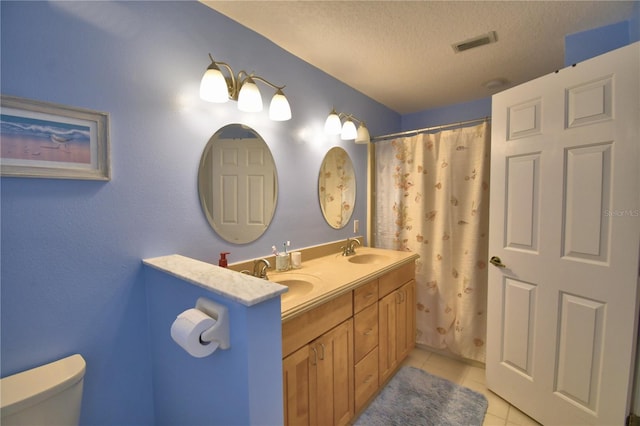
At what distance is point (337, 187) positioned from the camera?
2.27 m

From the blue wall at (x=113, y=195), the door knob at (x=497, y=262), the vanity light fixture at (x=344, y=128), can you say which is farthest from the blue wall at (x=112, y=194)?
the door knob at (x=497, y=262)

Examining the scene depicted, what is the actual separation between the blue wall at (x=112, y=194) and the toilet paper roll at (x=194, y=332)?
11.0 inches

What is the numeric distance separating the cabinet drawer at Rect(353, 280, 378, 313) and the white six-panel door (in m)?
0.82

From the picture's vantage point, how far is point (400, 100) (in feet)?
9.02

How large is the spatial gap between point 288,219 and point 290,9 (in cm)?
120

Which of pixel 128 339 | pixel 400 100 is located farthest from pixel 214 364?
pixel 400 100

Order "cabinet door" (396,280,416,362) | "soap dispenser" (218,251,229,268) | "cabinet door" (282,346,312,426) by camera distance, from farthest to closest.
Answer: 1. "cabinet door" (396,280,416,362)
2. "soap dispenser" (218,251,229,268)
3. "cabinet door" (282,346,312,426)

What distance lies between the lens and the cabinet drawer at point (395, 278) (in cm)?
174

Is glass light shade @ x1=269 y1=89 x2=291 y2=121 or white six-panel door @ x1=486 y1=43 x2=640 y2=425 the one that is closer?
white six-panel door @ x1=486 y1=43 x2=640 y2=425

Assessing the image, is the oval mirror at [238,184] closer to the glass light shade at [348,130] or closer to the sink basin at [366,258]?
the glass light shade at [348,130]

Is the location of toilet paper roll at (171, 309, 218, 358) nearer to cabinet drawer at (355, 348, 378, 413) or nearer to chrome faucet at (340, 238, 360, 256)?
cabinet drawer at (355, 348, 378, 413)

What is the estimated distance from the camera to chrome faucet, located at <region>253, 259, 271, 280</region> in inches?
59.1

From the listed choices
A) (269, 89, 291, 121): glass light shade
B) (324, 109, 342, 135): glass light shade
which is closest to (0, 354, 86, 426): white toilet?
(269, 89, 291, 121): glass light shade

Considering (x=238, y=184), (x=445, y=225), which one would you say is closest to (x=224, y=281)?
(x=238, y=184)
